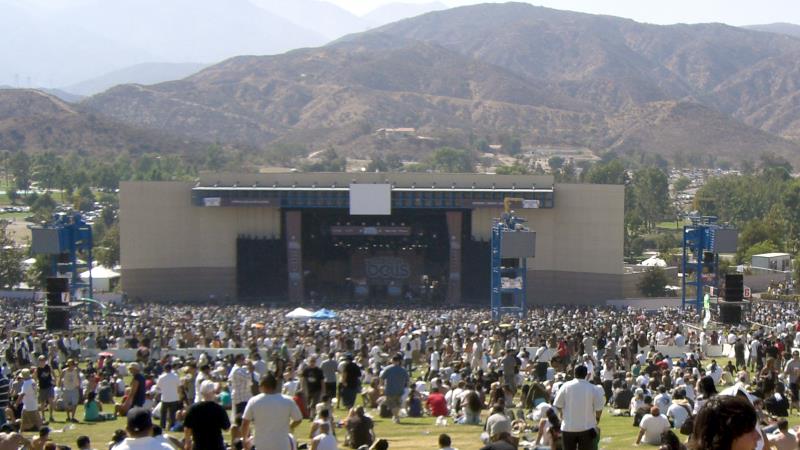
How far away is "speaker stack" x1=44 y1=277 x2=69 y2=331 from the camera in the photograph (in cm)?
2745

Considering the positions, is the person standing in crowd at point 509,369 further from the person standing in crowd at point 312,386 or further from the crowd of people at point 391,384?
the person standing in crowd at point 312,386

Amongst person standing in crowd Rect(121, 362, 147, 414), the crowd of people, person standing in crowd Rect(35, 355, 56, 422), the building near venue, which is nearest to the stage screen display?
the building near venue

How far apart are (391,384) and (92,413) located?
400cm

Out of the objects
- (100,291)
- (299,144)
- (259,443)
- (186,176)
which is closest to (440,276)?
(100,291)

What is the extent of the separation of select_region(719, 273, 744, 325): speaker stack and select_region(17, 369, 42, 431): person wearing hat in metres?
19.1

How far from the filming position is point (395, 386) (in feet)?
52.4

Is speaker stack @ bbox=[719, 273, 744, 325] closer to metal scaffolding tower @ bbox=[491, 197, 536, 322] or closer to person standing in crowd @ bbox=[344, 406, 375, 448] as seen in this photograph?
metal scaffolding tower @ bbox=[491, 197, 536, 322]

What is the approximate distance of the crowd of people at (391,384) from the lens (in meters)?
9.43

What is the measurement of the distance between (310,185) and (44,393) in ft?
130

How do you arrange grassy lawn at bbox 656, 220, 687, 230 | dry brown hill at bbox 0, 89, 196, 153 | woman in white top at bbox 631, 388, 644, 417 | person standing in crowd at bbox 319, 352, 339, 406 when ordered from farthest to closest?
dry brown hill at bbox 0, 89, 196, 153
grassy lawn at bbox 656, 220, 687, 230
person standing in crowd at bbox 319, 352, 339, 406
woman in white top at bbox 631, 388, 644, 417

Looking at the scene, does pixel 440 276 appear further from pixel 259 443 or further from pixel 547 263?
pixel 259 443

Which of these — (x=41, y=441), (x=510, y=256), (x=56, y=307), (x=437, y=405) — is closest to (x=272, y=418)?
(x=41, y=441)

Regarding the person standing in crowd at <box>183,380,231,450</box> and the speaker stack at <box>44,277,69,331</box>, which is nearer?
the person standing in crowd at <box>183,380,231,450</box>

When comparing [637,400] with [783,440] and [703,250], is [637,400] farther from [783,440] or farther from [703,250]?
[703,250]
